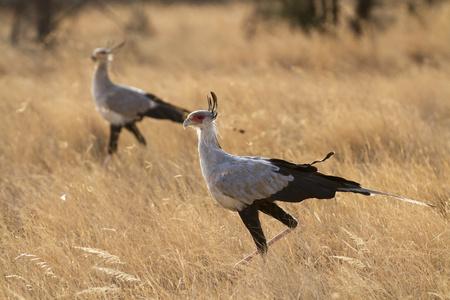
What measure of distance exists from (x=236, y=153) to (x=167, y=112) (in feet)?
3.35

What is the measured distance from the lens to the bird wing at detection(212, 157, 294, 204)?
3410 mm

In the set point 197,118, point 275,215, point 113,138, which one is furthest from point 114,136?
point 275,215

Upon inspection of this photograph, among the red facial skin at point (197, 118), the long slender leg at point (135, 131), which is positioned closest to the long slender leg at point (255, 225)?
the red facial skin at point (197, 118)

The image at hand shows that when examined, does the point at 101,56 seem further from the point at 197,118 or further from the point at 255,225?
the point at 255,225

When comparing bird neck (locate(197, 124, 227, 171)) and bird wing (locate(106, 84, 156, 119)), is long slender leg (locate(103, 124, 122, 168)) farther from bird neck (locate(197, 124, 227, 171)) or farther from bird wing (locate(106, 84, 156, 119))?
bird neck (locate(197, 124, 227, 171))

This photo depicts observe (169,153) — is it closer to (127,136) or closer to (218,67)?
(127,136)

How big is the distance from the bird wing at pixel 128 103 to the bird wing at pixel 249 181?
286 centimetres

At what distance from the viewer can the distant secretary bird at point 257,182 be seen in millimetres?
3340

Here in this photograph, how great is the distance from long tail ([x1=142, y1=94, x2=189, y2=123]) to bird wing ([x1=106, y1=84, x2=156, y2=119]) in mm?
62

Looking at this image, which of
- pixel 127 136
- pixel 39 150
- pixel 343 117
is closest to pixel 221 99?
pixel 127 136

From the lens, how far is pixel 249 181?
342 centimetres

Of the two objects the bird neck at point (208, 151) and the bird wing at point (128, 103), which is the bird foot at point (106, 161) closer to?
the bird wing at point (128, 103)

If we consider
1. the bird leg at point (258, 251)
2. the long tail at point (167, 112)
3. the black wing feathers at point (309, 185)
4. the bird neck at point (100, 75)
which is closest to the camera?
the black wing feathers at point (309, 185)

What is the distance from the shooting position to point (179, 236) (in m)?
3.87
